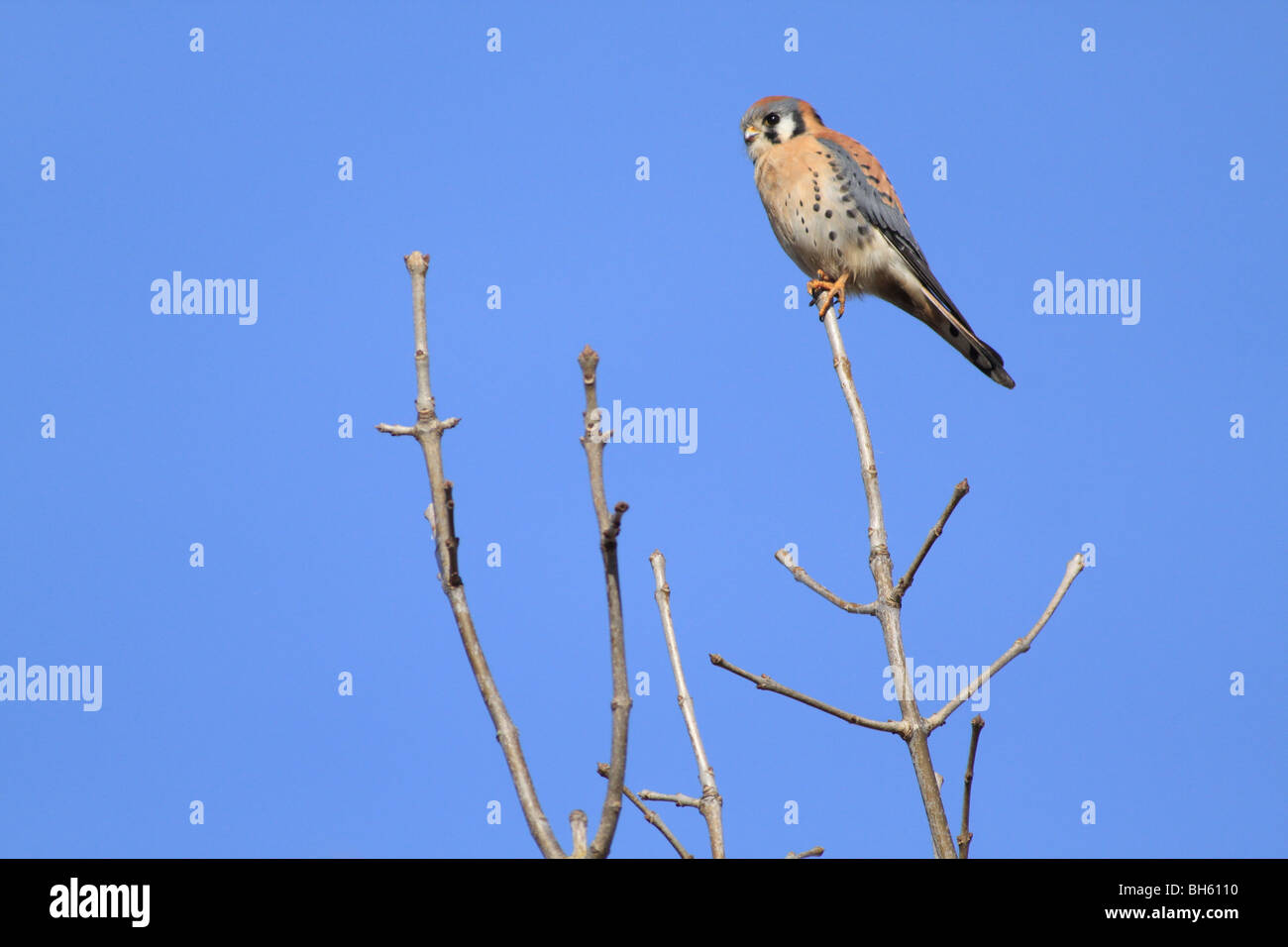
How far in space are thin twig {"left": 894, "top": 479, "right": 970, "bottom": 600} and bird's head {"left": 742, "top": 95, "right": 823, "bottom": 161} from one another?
12.4ft

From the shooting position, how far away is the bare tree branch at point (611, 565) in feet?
3.78

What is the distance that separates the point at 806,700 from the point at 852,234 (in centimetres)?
347

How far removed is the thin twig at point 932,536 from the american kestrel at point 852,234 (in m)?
2.86

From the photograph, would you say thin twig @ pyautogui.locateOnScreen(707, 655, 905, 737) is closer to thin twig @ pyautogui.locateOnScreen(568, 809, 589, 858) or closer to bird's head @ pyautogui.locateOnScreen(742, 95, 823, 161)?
thin twig @ pyautogui.locateOnScreen(568, 809, 589, 858)

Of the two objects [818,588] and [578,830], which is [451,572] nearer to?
[578,830]

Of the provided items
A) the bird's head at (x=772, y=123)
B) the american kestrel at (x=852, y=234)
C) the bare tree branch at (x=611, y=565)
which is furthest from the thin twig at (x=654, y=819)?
the bird's head at (x=772, y=123)

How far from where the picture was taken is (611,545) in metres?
1.18

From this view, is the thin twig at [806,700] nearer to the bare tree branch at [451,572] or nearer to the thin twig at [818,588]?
the thin twig at [818,588]

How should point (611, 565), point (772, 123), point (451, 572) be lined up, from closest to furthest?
point (611, 565)
point (451, 572)
point (772, 123)

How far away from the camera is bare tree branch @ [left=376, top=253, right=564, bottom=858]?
4.60 feet

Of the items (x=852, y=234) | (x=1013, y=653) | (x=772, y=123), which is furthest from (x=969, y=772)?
(x=772, y=123)

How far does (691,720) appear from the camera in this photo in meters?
1.92
